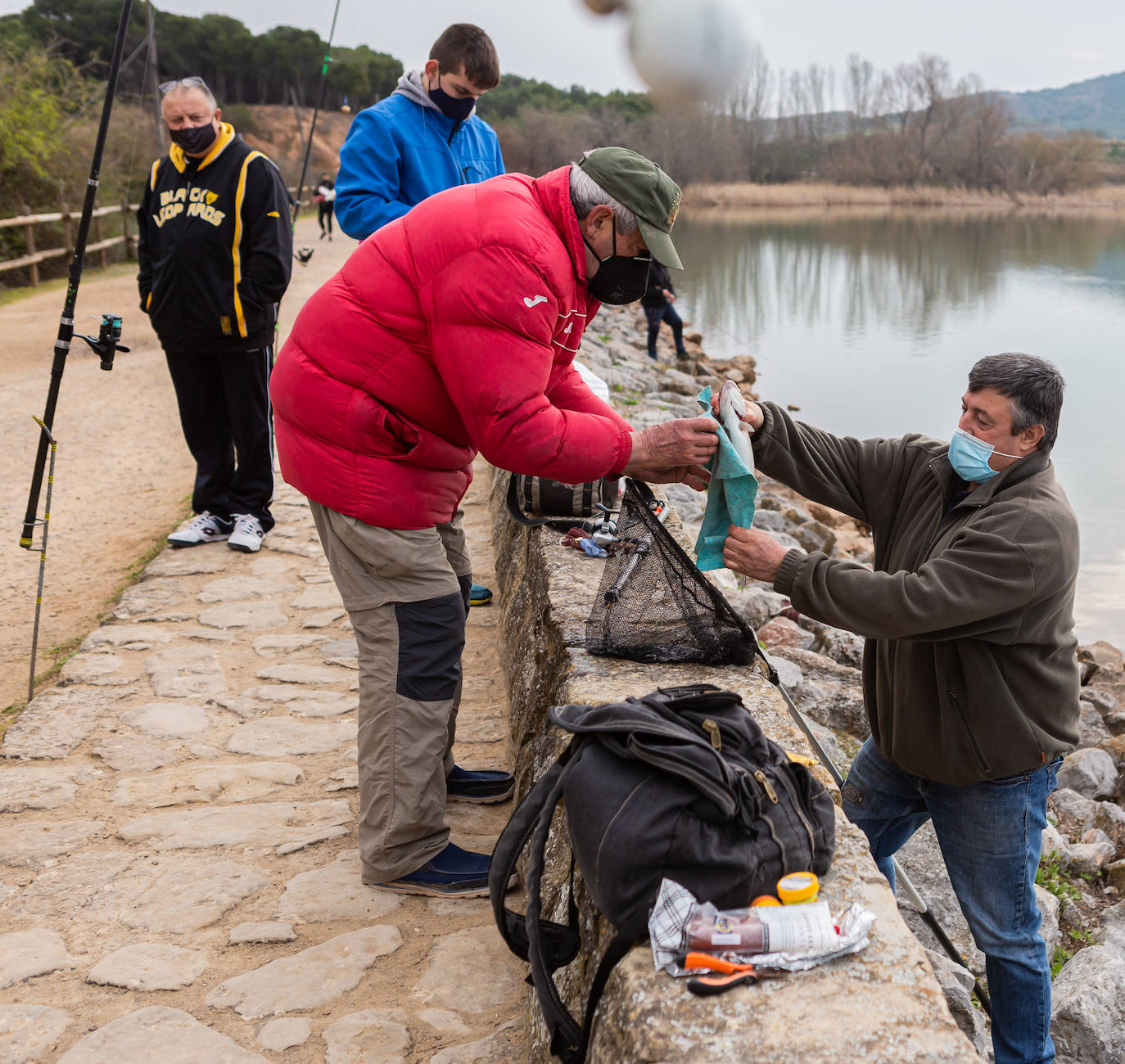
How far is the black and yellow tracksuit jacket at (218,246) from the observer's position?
4898 mm

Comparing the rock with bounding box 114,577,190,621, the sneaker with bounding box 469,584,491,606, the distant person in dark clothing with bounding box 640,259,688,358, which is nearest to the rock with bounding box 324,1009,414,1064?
the sneaker with bounding box 469,584,491,606

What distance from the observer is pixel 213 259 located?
4.90m

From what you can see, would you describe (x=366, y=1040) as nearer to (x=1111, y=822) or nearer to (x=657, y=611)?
(x=657, y=611)

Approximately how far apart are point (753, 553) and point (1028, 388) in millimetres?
777

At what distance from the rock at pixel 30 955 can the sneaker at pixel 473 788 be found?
46.2 inches

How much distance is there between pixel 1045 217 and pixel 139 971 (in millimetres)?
49229

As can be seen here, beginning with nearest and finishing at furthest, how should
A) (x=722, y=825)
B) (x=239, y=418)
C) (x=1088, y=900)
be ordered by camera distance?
1. (x=722, y=825)
2. (x=1088, y=900)
3. (x=239, y=418)

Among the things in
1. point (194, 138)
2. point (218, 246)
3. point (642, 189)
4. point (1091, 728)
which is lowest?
point (1091, 728)

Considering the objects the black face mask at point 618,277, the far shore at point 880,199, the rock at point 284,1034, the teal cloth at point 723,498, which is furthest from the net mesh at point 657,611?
the far shore at point 880,199

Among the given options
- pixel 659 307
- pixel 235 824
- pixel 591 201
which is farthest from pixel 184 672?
pixel 659 307

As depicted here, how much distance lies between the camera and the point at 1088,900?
13.5 feet

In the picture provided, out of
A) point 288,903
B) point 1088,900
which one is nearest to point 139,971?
point 288,903

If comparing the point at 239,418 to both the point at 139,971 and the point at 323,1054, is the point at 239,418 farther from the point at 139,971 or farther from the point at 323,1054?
the point at 323,1054

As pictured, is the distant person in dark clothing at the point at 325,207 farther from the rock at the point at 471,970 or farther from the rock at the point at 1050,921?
the rock at the point at 471,970
